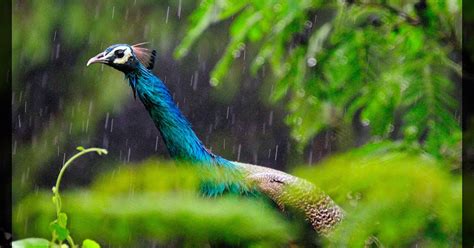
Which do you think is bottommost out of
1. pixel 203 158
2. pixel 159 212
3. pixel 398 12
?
pixel 159 212

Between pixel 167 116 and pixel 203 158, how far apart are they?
14 cm

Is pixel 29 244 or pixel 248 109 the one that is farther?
pixel 248 109

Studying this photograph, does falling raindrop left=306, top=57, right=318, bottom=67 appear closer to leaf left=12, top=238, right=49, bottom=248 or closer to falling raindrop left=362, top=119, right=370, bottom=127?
falling raindrop left=362, top=119, right=370, bottom=127

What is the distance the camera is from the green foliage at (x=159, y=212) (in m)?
1.86

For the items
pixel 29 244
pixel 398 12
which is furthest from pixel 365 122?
pixel 29 244

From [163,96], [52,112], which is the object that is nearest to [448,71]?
[163,96]

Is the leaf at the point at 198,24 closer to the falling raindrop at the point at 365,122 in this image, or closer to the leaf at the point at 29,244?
the falling raindrop at the point at 365,122

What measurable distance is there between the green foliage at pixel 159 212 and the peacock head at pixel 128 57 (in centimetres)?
25

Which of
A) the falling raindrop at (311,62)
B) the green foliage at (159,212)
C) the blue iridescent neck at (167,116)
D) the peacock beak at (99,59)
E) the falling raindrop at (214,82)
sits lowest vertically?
the green foliage at (159,212)

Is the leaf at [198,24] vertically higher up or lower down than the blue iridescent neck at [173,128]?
higher up

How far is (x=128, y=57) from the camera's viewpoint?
190cm

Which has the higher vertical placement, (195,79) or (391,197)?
(195,79)

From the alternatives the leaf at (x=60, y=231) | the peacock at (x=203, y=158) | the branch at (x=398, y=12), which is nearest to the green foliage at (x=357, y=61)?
the branch at (x=398, y=12)

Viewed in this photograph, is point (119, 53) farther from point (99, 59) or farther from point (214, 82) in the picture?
point (214, 82)
